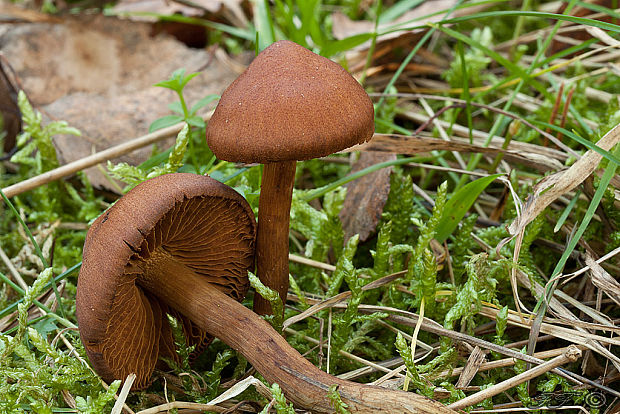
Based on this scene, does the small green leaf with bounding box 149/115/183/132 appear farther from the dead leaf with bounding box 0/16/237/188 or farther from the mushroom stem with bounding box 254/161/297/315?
the mushroom stem with bounding box 254/161/297/315

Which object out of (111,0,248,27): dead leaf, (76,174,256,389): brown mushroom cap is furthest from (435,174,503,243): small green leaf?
(111,0,248,27): dead leaf

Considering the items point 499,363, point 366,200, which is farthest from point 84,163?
point 499,363

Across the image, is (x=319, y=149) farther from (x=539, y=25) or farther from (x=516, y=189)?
(x=539, y=25)

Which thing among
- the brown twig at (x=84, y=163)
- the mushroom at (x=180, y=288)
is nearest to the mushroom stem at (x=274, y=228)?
the mushroom at (x=180, y=288)

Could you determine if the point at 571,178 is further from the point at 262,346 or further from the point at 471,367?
the point at 262,346

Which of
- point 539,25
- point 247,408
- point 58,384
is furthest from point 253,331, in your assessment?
point 539,25

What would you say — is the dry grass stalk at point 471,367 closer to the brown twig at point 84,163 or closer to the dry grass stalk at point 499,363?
the dry grass stalk at point 499,363
